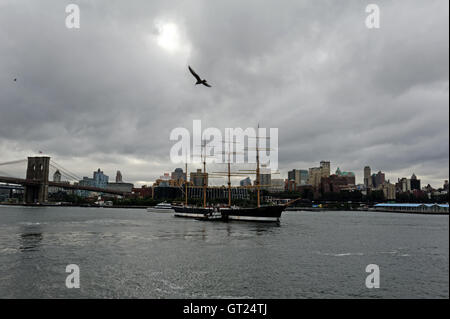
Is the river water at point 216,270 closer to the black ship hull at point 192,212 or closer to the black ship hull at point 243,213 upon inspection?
the black ship hull at point 243,213

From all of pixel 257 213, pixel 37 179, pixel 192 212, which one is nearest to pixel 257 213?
pixel 257 213

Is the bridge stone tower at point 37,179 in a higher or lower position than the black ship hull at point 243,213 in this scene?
higher

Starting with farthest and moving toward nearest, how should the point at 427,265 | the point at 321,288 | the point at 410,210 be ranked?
the point at 410,210
the point at 427,265
the point at 321,288

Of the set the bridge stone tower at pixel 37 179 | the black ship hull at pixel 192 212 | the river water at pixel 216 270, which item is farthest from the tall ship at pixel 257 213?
the bridge stone tower at pixel 37 179

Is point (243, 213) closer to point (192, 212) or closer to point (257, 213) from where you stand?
point (257, 213)

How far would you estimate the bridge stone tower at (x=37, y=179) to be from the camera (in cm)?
18388

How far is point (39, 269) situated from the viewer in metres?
Result: 24.9

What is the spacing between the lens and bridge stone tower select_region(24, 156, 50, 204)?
183875mm

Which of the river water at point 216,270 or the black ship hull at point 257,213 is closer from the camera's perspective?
the river water at point 216,270
